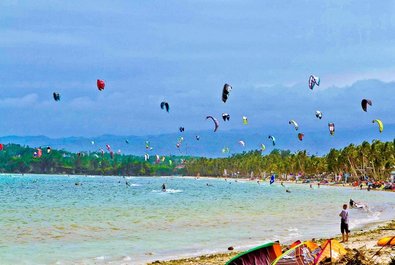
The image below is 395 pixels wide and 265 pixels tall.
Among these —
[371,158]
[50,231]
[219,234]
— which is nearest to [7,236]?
[50,231]

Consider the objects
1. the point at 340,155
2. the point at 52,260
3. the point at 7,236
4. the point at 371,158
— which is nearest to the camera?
the point at 52,260

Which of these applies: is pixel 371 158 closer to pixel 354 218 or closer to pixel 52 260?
pixel 354 218

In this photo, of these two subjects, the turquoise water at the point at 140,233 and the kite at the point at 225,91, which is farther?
the kite at the point at 225,91

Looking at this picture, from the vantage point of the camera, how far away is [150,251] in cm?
2323

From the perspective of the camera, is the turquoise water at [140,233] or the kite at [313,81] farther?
the kite at [313,81]

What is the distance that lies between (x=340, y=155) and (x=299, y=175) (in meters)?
44.1

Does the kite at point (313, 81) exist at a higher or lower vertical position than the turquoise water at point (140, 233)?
higher

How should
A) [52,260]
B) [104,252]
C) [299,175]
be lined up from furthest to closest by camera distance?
[299,175]
[104,252]
[52,260]

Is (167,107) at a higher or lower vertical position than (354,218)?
higher

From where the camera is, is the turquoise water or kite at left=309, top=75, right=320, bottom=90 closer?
the turquoise water

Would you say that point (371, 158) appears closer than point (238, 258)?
No

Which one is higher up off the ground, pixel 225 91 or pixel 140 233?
pixel 225 91

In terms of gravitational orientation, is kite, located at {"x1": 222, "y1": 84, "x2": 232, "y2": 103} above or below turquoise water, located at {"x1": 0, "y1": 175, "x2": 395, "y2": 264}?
above

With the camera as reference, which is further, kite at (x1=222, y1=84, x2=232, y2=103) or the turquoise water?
kite at (x1=222, y1=84, x2=232, y2=103)
